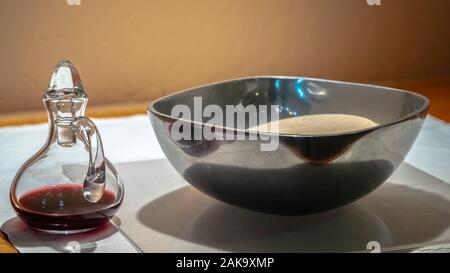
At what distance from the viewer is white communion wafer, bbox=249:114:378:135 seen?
A: 2.29 feet

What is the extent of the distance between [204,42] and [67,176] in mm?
646

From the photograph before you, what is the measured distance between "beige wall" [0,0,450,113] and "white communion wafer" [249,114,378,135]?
532mm

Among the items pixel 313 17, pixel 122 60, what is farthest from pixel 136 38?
pixel 313 17

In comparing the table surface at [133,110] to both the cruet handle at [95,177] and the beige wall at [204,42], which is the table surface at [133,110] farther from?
the cruet handle at [95,177]

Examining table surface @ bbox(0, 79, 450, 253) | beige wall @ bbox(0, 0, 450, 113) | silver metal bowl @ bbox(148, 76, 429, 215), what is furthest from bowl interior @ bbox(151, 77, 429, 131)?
beige wall @ bbox(0, 0, 450, 113)

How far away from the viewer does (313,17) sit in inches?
52.6

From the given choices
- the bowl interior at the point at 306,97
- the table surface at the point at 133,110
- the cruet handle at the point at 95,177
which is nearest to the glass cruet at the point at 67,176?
the cruet handle at the point at 95,177

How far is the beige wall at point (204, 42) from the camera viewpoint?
1183 millimetres

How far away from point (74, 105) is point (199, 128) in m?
0.12

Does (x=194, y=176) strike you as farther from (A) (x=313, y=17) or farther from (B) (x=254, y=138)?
(A) (x=313, y=17)

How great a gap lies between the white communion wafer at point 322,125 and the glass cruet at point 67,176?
17cm

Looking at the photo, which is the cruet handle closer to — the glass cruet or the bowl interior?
the glass cruet

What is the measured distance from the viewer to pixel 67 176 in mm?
670

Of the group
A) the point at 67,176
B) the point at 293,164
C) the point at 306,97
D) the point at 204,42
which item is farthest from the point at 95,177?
the point at 204,42
